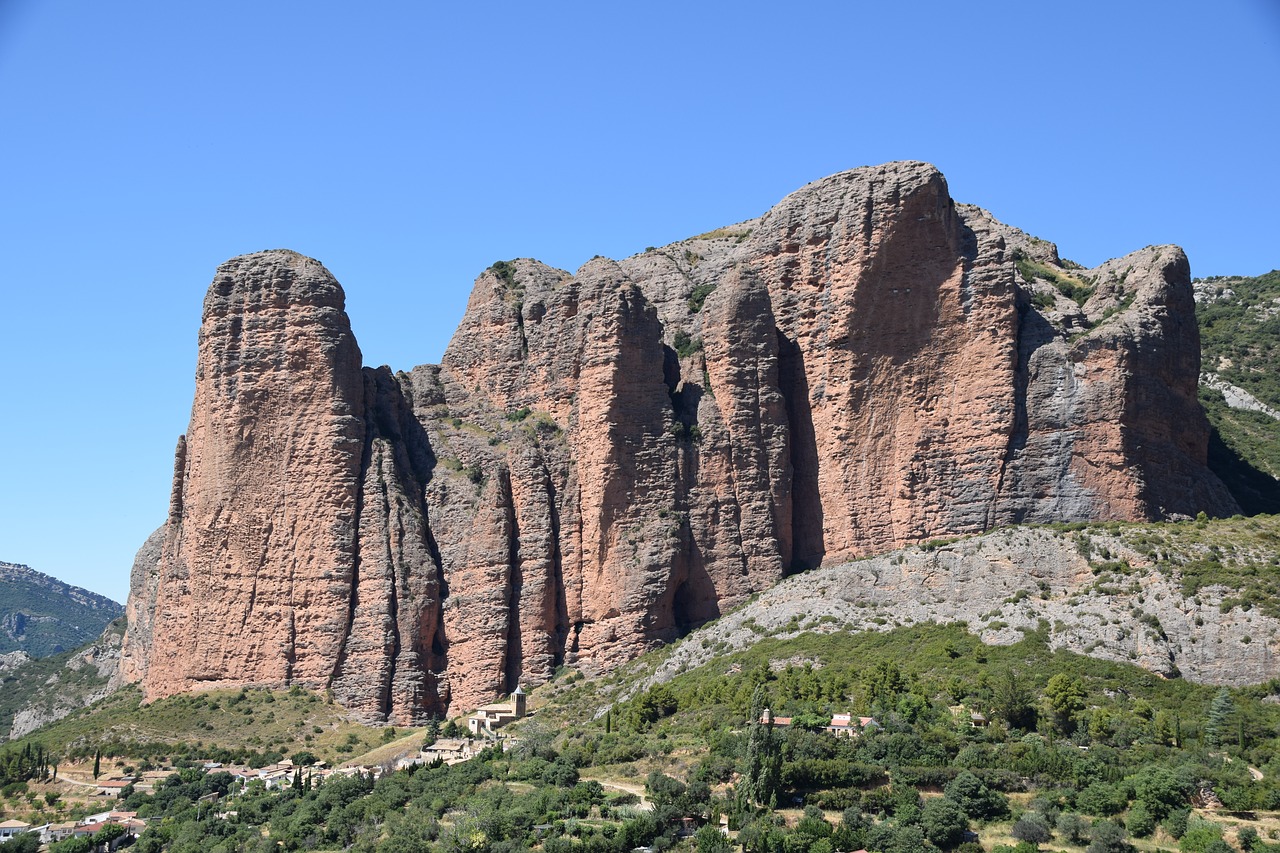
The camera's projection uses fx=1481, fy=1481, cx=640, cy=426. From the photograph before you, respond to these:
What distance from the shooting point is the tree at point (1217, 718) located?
161 feet

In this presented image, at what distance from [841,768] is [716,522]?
20767 mm

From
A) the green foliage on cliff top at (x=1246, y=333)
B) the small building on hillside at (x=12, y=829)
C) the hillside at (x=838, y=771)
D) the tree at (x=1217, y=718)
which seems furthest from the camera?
the green foliage on cliff top at (x=1246, y=333)

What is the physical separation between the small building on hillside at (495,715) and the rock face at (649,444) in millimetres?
2753

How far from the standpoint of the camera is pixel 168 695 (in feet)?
234

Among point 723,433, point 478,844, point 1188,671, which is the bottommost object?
point 478,844

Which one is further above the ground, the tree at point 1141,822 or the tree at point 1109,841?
the tree at point 1141,822

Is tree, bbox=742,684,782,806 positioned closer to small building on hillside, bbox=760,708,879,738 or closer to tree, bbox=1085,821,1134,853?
small building on hillside, bbox=760,708,879,738

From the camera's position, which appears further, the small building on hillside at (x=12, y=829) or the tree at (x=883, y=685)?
the small building on hillside at (x=12, y=829)

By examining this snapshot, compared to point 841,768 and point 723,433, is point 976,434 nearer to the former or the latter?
point 723,433

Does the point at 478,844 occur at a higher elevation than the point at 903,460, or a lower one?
lower

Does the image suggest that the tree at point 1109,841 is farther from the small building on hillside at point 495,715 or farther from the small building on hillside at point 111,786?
the small building on hillside at point 111,786

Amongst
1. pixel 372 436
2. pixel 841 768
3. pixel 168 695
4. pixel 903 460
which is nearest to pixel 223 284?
pixel 372 436

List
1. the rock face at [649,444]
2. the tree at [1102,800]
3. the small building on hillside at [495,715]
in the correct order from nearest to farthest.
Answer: the tree at [1102,800] → the small building on hillside at [495,715] → the rock face at [649,444]

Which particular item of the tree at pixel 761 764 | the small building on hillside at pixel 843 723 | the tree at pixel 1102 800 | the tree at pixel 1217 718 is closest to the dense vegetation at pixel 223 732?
the small building on hillside at pixel 843 723
